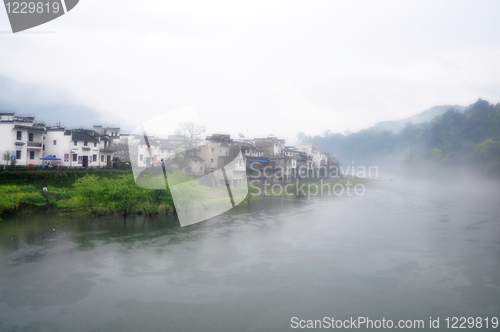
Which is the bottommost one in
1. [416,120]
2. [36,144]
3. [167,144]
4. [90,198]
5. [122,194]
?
[90,198]

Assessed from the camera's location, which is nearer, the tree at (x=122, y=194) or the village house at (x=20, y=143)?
the tree at (x=122, y=194)

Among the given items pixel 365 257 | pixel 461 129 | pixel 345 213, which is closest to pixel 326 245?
pixel 365 257

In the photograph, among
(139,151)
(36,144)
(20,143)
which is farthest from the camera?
(139,151)

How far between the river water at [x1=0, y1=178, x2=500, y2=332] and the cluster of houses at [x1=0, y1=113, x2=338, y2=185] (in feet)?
25.1

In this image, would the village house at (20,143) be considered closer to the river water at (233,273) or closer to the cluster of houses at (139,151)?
the cluster of houses at (139,151)

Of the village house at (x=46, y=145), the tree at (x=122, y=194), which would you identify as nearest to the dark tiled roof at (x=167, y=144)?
the village house at (x=46, y=145)

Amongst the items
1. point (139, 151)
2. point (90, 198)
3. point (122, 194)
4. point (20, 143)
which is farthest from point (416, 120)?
point (90, 198)

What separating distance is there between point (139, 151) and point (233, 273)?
19.1 metres

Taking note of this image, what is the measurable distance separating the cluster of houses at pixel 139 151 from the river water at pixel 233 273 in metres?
7.66

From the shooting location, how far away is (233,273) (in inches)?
325

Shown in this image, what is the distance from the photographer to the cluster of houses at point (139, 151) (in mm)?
18859

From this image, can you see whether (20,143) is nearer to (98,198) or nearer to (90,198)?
(90,198)

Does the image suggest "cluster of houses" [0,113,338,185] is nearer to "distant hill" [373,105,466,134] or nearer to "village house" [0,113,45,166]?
"village house" [0,113,45,166]

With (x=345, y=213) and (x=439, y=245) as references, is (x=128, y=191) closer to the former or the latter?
(x=345, y=213)
